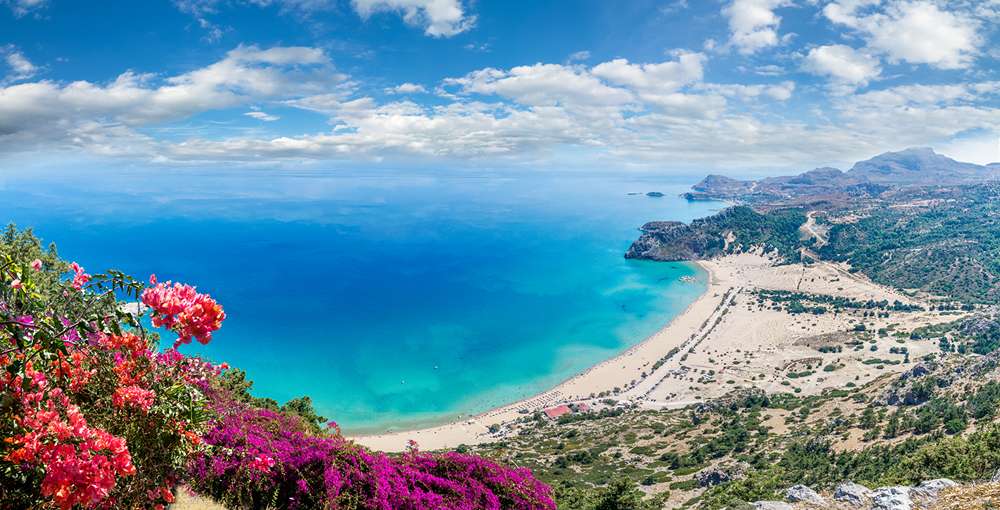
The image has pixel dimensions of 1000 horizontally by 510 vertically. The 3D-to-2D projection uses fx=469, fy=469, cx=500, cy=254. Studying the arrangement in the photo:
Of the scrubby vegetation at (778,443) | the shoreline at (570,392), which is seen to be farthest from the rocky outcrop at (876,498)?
the shoreline at (570,392)

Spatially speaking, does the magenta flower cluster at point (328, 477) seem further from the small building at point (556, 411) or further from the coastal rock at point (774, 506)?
the small building at point (556, 411)

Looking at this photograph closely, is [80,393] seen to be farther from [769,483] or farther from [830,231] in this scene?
[830,231]

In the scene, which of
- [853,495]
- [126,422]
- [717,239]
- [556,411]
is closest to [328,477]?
[126,422]

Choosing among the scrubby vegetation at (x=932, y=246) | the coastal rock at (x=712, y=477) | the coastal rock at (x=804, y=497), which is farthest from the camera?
the scrubby vegetation at (x=932, y=246)

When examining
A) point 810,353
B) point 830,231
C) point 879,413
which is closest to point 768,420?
point 879,413

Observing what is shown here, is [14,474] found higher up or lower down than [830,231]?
lower down

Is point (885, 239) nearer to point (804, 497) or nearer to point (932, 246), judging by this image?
point (932, 246)
